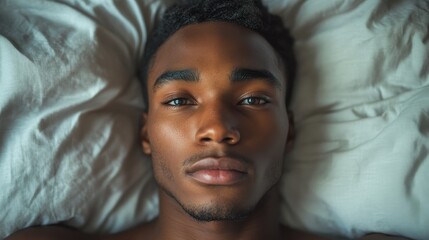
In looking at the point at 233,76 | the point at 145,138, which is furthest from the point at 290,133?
the point at 145,138

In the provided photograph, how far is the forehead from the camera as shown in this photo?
3.22 feet

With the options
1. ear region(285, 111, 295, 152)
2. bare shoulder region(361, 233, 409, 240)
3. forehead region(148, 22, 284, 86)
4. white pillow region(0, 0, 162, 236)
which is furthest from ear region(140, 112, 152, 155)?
bare shoulder region(361, 233, 409, 240)

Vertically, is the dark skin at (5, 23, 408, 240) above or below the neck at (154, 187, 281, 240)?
above

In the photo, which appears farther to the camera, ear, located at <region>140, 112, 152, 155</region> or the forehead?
ear, located at <region>140, 112, 152, 155</region>

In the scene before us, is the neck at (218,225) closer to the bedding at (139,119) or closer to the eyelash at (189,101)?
the bedding at (139,119)

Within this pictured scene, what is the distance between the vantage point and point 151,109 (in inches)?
41.7

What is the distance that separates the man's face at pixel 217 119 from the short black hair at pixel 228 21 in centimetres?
4

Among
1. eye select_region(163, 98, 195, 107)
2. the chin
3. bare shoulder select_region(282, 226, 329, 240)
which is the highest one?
eye select_region(163, 98, 195, 107)

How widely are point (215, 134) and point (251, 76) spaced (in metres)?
0.18

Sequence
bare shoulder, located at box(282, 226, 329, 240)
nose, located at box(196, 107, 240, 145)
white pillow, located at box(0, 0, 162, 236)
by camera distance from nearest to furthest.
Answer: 1. nose, located at box(196, 107, 240, 145)
2. white pillow, located at box(0, 0, 162, 236)
3. bare shoulder, located at box(282, 226, 329, 240)

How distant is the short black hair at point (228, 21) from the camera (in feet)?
3.60

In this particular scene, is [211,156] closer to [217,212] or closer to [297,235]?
[217,212]

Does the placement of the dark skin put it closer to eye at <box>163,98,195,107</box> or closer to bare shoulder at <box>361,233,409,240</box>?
eye at <box>163,98,195,107</box>

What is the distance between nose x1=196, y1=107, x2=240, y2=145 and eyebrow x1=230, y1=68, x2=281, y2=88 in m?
0.09
